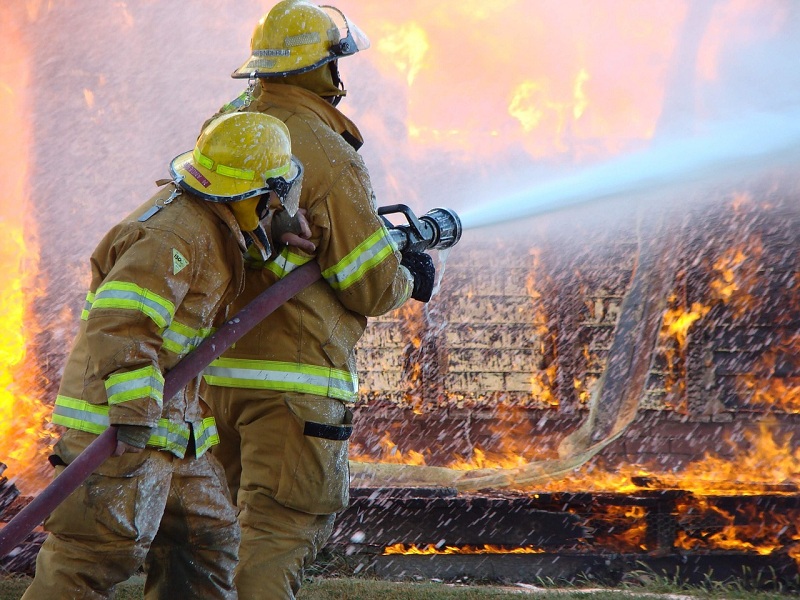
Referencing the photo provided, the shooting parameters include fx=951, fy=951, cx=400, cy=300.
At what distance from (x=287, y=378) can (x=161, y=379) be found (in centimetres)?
57

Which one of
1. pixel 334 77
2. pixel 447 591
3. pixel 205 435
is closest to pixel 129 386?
pixel 205 435

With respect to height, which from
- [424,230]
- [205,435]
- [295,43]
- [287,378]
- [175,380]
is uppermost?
[295,43]

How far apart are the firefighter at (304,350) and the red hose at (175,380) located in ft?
0.46

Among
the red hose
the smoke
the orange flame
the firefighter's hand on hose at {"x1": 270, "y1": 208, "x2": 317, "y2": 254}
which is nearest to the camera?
the red hose

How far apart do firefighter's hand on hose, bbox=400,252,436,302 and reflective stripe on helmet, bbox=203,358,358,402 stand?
1.80 ft

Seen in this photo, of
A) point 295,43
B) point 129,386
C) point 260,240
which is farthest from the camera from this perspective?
point 295,43

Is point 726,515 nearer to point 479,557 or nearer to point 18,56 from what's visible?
point 479,557

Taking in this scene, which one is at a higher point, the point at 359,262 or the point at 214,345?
the point at 359,262

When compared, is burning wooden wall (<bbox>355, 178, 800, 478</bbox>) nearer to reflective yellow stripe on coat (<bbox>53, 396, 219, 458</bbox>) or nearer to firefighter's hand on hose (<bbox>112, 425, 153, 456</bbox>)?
reflective yellow stripe on coat (<bbox>53, 396, 219, 458</bbox>)

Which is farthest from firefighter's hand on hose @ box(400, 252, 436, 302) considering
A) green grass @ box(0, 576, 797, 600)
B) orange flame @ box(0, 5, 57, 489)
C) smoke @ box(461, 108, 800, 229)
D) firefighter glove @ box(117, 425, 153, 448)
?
orange flame @ box(0, 5, 57, 489)

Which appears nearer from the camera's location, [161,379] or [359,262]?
[161,379]

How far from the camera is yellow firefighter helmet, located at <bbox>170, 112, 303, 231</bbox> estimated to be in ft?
→ 9.30

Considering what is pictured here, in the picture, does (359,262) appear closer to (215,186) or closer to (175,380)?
(215,186)

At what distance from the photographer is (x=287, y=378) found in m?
3.12
